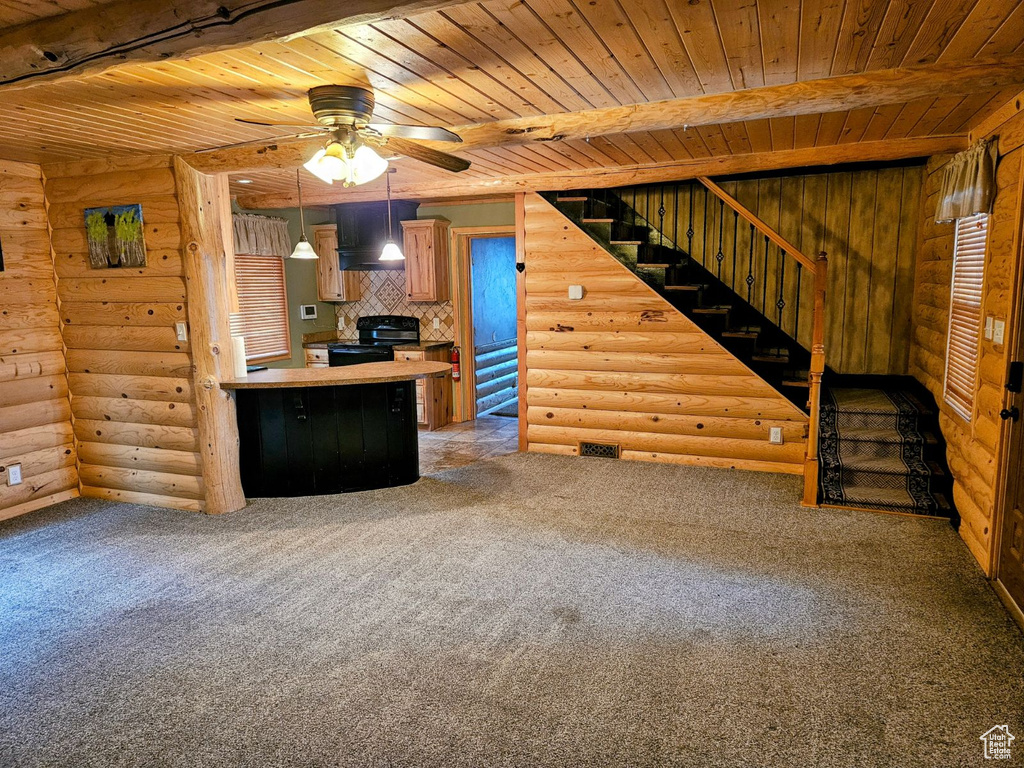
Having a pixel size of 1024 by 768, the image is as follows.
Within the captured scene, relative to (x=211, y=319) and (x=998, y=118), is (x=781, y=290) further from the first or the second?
(x=211, y=319)

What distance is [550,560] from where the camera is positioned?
3.70 metres

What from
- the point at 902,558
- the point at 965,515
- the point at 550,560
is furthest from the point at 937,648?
the point at 550,560

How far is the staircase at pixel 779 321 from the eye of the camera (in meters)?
4.51

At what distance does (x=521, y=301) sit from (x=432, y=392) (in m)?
1.73

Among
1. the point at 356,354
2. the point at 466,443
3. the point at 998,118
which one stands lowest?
the point at 466,443

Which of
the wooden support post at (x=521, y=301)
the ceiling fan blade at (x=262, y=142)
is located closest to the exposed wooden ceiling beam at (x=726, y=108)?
the ceiling fan blade at (x=262, y=142)

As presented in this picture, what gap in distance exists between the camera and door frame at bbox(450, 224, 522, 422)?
7148mm

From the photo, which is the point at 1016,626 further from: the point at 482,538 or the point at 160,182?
the point at 160,182

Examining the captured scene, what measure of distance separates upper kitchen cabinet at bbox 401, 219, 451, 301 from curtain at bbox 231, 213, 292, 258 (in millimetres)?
1396

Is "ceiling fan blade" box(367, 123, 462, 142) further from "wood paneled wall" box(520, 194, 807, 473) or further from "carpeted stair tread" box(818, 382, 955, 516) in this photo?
"carpeted stair tread" box(818, 382, 955, 516)

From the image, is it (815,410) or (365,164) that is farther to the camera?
(815,410)

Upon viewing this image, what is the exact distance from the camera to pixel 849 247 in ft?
18.2

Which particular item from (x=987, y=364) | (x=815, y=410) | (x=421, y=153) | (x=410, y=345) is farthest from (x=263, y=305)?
(x=987, y=364)

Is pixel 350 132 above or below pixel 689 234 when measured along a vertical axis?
above
